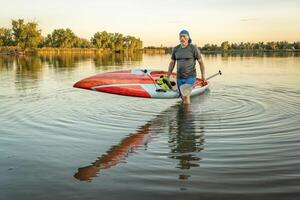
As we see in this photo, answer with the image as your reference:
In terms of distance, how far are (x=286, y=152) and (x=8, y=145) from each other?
639cm

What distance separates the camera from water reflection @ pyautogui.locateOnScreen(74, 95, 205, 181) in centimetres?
609

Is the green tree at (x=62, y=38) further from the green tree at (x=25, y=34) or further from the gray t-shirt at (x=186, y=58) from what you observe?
the gray t-shirt at (x=186, y=58)

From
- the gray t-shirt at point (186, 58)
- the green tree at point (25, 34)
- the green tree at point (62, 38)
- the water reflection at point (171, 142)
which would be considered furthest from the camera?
the green tree at point (62, 38)

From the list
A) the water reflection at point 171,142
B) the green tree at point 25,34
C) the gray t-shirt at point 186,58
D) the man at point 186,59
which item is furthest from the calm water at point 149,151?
the green tree at point 25,34

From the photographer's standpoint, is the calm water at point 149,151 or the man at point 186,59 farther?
the man at point 186,59

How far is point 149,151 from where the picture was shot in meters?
7.12

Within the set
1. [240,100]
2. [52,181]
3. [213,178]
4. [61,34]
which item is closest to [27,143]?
[52,181]

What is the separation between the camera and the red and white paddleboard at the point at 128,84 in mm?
12742

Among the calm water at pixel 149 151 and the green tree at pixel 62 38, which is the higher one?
the green tree at pixel 62 38

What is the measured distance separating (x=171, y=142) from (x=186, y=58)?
4264mm

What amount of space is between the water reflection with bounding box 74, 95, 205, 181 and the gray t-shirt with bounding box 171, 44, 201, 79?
4.87 feet

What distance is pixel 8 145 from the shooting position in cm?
759

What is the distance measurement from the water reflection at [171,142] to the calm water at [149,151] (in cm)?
2

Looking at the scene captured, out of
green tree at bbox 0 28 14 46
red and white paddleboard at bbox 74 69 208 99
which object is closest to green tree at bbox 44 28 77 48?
green tree at bbox 0 28 14 46
